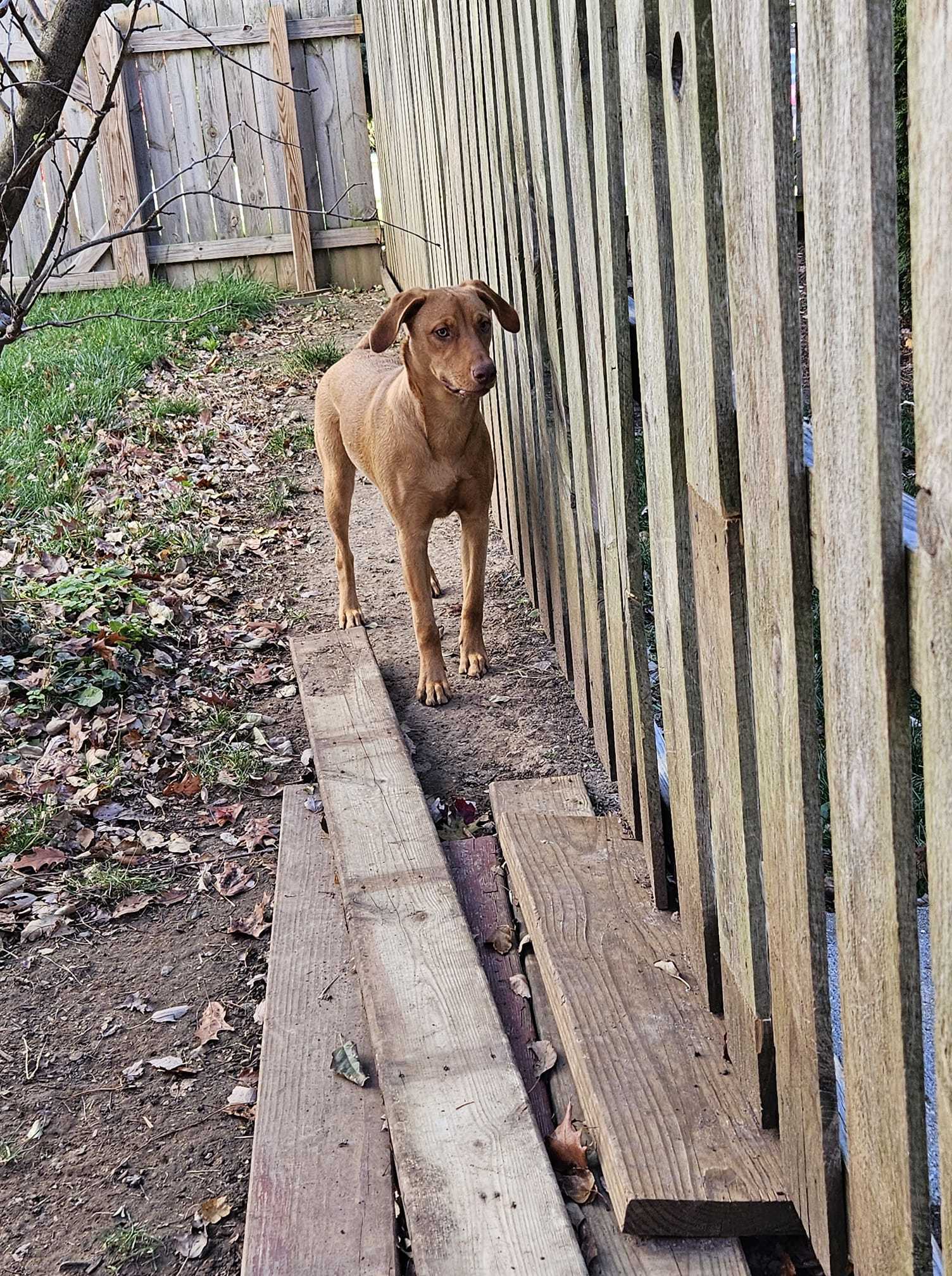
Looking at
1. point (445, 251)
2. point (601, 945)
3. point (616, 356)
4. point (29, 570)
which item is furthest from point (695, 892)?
point (445, 251)

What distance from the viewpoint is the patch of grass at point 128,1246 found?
7.38ft

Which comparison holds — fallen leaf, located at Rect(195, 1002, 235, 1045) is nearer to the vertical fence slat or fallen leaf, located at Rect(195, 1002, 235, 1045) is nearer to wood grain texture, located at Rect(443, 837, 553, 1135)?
wood grain texture, located at Rect(443, 837, 553, 1135)

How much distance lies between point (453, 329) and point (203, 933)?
211cm

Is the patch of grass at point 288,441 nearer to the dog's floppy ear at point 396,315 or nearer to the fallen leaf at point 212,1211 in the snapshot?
the dog's floppy ear at point 396,315

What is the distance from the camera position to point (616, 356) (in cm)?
265

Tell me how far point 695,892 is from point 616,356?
113 cm

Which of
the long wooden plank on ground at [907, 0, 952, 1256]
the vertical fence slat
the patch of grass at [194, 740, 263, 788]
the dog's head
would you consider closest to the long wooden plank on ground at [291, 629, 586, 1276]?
the patch of grass at [194, 740, 263, 788]

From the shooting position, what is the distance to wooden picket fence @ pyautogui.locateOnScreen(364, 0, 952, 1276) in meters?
1.22

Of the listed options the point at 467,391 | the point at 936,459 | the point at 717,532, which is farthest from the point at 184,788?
the point at 936,459

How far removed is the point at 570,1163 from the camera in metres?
2.16

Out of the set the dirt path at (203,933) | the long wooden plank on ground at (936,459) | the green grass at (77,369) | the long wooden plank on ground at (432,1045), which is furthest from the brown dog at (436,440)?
the long wooden plank on ground at (936,459)

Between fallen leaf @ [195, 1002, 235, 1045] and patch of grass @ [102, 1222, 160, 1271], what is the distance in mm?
557

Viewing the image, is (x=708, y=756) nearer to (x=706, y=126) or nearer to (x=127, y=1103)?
(x=706, y=126)

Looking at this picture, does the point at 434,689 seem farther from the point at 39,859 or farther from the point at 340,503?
the point at 39,859
